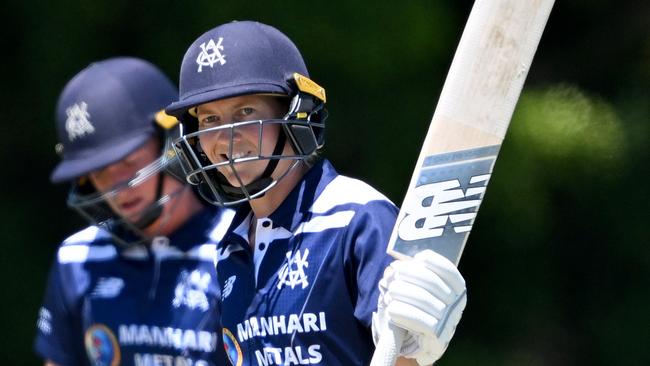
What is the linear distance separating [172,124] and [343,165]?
3.81 feet

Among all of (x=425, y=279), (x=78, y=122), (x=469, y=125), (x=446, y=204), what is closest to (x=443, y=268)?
(x=425, y=279)

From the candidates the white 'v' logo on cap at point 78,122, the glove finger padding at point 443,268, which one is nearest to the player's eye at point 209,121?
the glove finger padding at point 443,268

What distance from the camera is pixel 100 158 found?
3.45m

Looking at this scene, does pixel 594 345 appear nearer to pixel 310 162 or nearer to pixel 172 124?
pixel 172 124

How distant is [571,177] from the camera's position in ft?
14.6

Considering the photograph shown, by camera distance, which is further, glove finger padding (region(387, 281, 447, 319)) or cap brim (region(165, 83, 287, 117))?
cap brim (region(165, 83, 287, 117))

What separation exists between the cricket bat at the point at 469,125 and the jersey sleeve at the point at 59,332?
4.85ft

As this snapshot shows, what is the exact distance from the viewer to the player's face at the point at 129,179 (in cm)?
340

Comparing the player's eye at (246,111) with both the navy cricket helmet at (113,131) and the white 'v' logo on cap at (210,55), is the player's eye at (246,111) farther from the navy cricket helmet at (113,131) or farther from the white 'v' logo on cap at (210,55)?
the navy cricket helmet at (113,131)

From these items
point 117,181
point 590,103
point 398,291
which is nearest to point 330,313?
point 398,291

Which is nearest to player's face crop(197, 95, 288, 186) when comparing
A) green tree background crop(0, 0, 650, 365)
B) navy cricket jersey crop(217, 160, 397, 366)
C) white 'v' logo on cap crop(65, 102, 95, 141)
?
navy cricket jersey crop(217, 160, 397, 366)

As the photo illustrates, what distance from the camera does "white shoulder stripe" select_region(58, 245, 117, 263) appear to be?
3533mm

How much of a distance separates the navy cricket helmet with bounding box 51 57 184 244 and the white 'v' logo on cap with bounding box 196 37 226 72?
2.64ft

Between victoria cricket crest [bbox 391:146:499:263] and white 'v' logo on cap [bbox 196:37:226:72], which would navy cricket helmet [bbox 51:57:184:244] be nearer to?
white 'v' logo on cap [bbox 196:37:226:72]
